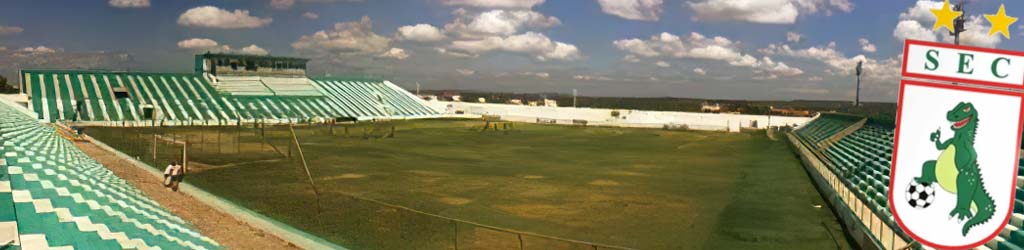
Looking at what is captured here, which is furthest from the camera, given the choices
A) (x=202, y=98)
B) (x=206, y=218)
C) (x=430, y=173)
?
(x=202, y=98)

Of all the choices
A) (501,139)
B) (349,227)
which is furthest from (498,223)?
(501,139)

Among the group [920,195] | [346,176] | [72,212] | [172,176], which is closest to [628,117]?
[346,176]

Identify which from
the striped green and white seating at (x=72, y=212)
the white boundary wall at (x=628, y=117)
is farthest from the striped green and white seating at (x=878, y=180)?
the white boundary wall at (x=628, y=117)

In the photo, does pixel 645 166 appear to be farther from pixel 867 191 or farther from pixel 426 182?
pixel 867 191

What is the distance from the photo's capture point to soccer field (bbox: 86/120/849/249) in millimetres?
16047

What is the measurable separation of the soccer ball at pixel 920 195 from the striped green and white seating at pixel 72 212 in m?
9.69

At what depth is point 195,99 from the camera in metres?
64.8

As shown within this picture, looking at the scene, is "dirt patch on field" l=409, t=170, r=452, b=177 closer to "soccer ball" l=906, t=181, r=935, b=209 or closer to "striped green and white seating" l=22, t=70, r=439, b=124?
"soccer ball" l=906, t=181, r=935, b=209

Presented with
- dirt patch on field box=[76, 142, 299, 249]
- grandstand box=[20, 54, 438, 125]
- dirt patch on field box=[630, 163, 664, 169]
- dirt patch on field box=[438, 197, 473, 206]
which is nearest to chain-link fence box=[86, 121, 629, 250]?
dirt patch on field box=[76, 142, 299, 249]

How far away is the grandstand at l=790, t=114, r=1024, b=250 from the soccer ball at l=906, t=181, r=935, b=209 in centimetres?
815

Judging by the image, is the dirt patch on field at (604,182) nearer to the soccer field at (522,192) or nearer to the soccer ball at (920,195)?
the soccer field at (522,192)

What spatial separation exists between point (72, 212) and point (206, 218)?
467cm

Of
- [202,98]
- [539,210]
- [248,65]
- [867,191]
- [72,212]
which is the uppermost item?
[248,65]

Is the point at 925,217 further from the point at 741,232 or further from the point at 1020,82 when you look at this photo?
the point at 741,232
